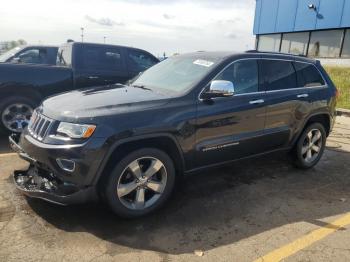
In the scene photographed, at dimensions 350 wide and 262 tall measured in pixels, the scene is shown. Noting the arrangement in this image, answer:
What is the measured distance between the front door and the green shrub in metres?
8.77

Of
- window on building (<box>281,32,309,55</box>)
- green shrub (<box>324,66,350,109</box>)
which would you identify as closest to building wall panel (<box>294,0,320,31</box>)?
window on building (<box>281,32,309,55</box>)

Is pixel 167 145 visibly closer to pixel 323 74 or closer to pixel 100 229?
pixel 100 229

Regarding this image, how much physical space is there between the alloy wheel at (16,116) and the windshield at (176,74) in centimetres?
255

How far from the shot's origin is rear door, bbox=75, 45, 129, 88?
712 centimetres

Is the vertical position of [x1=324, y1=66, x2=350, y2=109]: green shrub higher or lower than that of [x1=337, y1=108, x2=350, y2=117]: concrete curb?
higher

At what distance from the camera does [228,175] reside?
529 cm

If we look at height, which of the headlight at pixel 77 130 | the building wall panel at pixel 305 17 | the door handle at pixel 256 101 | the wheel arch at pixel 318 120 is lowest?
the wheel arch at pixel 318 120

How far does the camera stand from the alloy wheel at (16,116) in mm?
6328

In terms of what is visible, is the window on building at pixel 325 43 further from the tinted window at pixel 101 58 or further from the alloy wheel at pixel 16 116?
the alloy wheel at pixel 16 116

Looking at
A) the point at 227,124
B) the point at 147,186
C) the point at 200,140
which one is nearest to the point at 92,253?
the point at 147,186

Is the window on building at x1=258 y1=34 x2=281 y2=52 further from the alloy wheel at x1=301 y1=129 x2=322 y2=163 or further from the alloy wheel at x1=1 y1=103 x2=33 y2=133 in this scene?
the alloy wheel at x1=1 y1=103 x2=33 y2=133

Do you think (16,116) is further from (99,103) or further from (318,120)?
(318,120)

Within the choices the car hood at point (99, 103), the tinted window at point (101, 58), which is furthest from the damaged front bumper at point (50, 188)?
the tinted window at point (101, 58)

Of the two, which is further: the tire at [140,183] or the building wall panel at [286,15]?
the building wall panel at [286,15]
